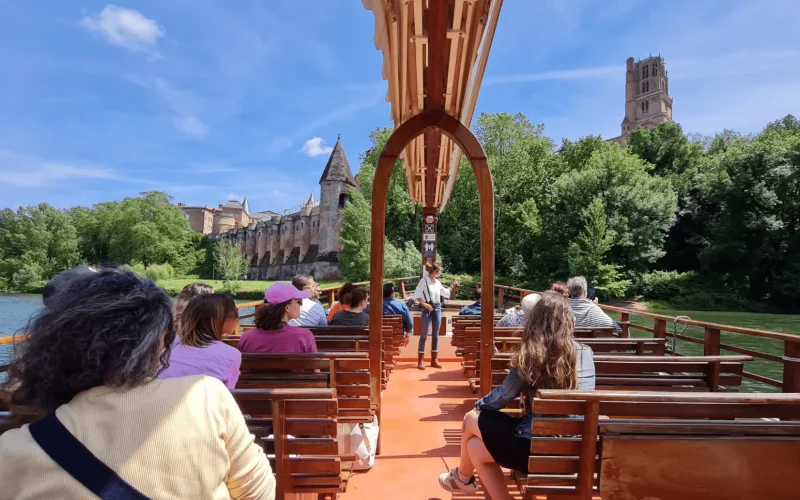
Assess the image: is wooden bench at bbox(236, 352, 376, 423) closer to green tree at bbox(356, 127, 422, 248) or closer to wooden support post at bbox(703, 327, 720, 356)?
wooden support post at bbox(703, 327, 720, 356)

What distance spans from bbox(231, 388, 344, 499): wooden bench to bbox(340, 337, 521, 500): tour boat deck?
0.92 m

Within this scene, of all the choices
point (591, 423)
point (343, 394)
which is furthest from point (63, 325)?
point (343, 394)

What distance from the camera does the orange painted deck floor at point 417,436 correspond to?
107 inches

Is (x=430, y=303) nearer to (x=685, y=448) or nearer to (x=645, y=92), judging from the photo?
(x=685, y=448)

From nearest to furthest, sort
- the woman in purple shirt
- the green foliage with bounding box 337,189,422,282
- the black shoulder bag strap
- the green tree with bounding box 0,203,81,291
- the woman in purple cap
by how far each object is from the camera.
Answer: the black shoulder bag strap < the woman in purple shirt < the woman in purple cap < the green foliage with bounding box 337,189,422,282 < the green tree with bounding box 0,203,81,291

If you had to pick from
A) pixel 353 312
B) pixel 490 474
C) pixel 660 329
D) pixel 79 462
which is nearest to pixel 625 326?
pixel 660 329

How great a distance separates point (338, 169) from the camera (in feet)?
143

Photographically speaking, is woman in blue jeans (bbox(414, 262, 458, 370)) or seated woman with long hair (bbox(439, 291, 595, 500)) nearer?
seated woman with long hair (bbox(439, 291, 595, 500))

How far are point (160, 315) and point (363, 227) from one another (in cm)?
3046

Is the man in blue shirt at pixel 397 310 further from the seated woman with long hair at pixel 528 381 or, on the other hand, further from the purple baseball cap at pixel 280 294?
the seated woman with long hair at pixel 528 381

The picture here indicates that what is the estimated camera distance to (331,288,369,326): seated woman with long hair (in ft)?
14.5

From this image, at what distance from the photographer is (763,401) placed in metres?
1.68

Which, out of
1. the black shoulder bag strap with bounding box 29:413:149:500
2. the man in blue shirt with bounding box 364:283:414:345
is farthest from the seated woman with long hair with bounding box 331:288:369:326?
the black shoulder bag strap with bounding box 29:413:149:500

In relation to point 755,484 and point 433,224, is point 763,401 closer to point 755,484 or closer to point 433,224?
point 755,484
